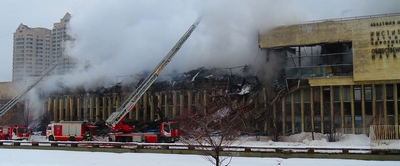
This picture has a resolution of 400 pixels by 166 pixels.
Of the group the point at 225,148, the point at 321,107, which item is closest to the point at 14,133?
the point at 225,148

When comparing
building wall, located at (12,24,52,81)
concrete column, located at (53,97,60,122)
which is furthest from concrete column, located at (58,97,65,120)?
building wall, located at (12,24,52,81)

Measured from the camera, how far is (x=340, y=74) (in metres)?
34.8

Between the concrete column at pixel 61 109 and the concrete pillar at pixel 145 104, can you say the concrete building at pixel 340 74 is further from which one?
the concrete column at pixel 61 109

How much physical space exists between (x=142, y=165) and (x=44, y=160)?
6.34 m

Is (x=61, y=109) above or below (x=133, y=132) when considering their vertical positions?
above

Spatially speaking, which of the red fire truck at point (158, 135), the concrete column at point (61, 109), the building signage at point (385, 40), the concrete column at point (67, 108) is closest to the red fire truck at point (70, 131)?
the red fire truck at point (158, 135)

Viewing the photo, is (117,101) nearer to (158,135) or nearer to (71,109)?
(71,109)

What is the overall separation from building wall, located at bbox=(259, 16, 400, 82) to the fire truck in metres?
26.6

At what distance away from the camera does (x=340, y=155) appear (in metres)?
21.8

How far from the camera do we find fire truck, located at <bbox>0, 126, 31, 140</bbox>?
39.6 meters

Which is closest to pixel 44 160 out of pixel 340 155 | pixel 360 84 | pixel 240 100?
pixel 340 155

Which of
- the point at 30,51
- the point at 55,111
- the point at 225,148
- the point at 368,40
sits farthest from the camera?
the point at 30,51

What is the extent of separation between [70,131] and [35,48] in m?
72.1

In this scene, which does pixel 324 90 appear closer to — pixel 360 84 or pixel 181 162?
pixel 360 84
